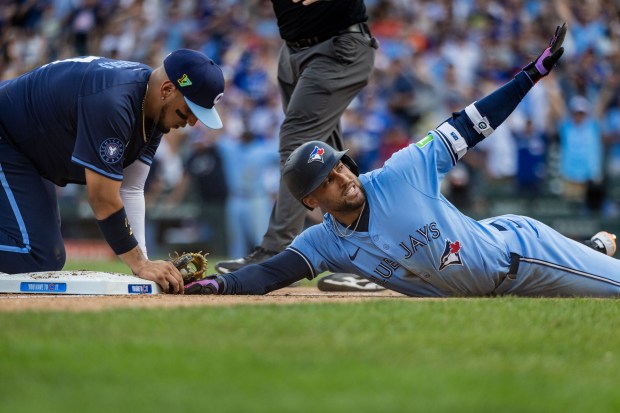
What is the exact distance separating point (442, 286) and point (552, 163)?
331 inches

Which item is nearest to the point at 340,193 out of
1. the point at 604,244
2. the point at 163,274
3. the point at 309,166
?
the point at 309,166

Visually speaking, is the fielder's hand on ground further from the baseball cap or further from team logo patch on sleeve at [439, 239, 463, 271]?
→ team logo patch on sleeve at [439, 239, 463, 271]

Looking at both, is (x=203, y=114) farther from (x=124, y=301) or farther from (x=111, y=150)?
(x=124, y=301)

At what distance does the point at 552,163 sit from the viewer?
14.3 m

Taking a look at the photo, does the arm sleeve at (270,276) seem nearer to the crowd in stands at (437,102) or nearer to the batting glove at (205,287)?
the batting glove at (205,287)

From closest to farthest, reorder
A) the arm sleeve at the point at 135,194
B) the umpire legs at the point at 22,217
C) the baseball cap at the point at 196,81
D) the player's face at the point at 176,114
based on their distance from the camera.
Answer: the baseball cap at the point at 196,81 → the player's face at the point at 176,114 → the umpire legs at the point at 22,217 → the arm sleeve at the point at 135,194

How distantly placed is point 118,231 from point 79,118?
0.73m

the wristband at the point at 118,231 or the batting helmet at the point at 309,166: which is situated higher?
the batting helmet at the point at 309,166

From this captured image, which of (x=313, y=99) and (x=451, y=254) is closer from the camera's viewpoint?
(x=451, y=254)

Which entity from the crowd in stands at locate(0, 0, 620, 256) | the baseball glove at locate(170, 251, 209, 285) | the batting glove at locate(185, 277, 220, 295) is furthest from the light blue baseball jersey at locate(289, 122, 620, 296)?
the crowd in stands at locate(0, 0, 620, 256)

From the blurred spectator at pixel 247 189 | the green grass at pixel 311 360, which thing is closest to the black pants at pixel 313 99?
the green grass at pixel 311 360

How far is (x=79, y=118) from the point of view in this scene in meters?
6.15

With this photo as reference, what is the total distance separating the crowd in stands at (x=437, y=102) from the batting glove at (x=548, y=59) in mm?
7913

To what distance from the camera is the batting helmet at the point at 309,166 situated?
5.94 m
